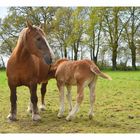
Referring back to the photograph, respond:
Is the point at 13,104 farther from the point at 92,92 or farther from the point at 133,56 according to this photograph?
the point at 133,56

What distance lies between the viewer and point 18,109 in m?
4.01

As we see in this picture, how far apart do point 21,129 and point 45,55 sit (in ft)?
1.92

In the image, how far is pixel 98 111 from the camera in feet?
12.8

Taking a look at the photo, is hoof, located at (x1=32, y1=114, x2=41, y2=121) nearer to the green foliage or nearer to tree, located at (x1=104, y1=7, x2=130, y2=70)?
the green foliage

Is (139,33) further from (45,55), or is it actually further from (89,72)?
(45,55)

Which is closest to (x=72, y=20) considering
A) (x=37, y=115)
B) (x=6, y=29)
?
(x=6, y=29)

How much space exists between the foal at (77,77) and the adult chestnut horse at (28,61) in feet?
0.69

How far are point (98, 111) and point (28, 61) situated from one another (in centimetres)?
73

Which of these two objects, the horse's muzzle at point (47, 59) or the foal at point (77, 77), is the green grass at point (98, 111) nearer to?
the foal at point (77, 77)

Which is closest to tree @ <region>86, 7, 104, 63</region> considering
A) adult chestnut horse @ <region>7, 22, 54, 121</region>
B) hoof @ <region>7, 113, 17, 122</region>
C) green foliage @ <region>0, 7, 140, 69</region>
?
green foliage @ <region>0, 7, 140, 69</region>

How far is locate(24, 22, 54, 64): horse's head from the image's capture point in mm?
3539

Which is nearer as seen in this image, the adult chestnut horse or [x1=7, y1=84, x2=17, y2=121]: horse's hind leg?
the adult chestnut horse

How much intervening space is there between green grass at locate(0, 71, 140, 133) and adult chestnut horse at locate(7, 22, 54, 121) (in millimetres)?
157

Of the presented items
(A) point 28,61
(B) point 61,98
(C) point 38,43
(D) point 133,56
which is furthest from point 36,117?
(D) point 133,56
